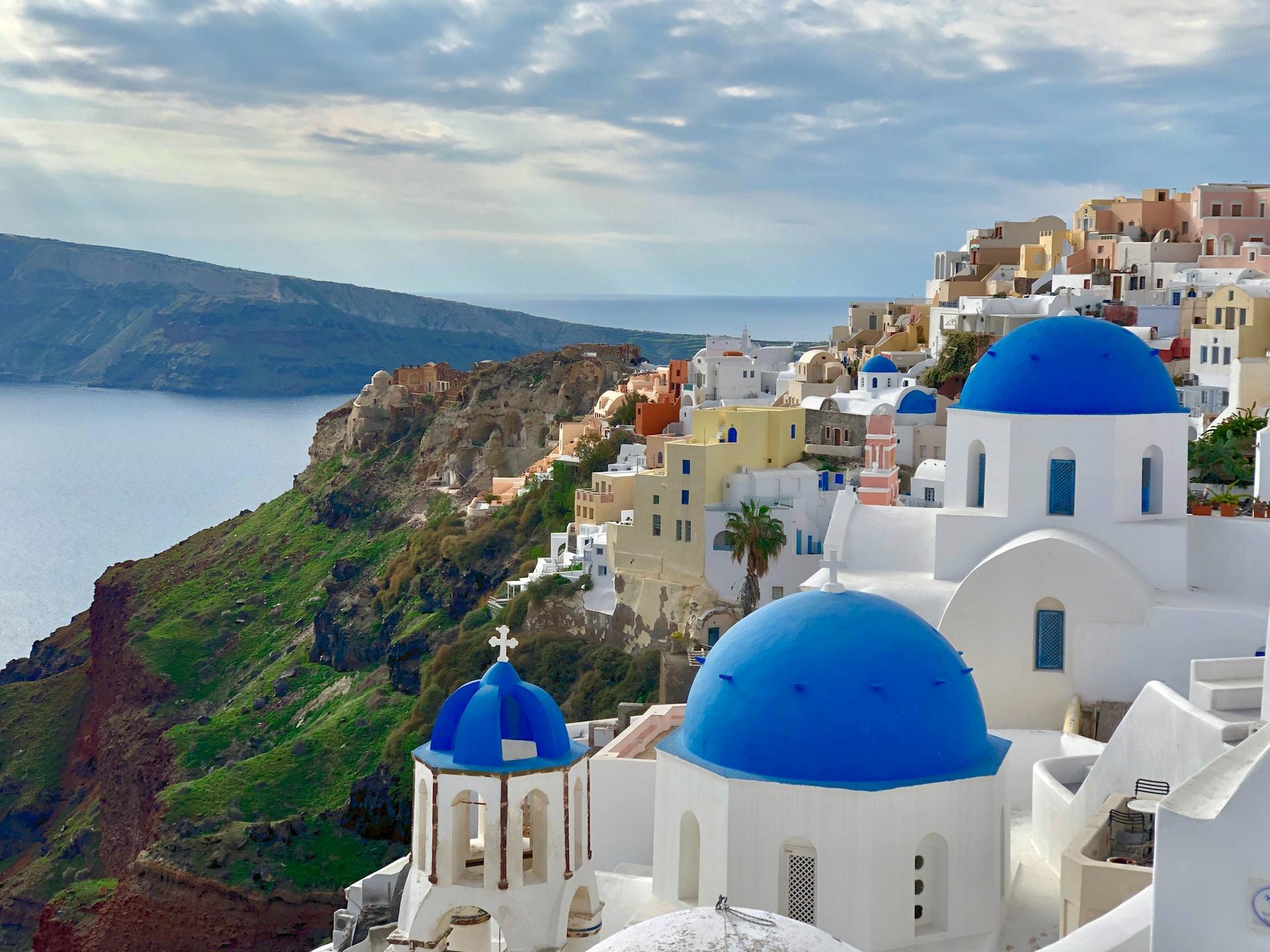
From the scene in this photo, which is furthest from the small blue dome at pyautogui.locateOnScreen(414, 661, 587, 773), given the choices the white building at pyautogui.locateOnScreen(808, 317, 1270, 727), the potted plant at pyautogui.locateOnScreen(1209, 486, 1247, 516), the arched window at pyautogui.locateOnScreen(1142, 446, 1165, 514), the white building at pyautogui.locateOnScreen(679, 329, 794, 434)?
the white building at pyautogui.locateOnScreen(679, 329, 794, 434)

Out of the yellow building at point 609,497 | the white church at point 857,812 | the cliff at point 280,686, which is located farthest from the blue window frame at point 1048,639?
the yellow building at point 609,497

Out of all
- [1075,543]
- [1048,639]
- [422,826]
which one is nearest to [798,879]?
[422,826]

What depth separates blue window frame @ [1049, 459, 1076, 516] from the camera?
64.5ft

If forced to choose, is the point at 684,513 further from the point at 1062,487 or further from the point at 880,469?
the point at 1062,487

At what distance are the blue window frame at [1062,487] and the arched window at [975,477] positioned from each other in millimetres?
1034

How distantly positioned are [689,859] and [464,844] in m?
1.94

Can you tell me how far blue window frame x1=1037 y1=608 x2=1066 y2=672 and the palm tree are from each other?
15451 millimetres

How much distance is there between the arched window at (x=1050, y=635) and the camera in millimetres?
19156

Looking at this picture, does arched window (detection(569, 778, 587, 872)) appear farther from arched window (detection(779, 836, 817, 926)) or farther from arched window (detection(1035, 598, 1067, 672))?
arched window (detection(1035, 598, 1067, 672))

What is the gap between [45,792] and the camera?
6253 centimetres

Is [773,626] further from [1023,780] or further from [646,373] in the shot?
[646,373]

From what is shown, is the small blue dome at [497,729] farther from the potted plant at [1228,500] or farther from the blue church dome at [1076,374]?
the potted plant at [1228,500]

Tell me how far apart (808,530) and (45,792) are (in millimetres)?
39260

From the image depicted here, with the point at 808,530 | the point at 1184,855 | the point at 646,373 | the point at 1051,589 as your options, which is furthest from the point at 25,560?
the point at 1184,855
